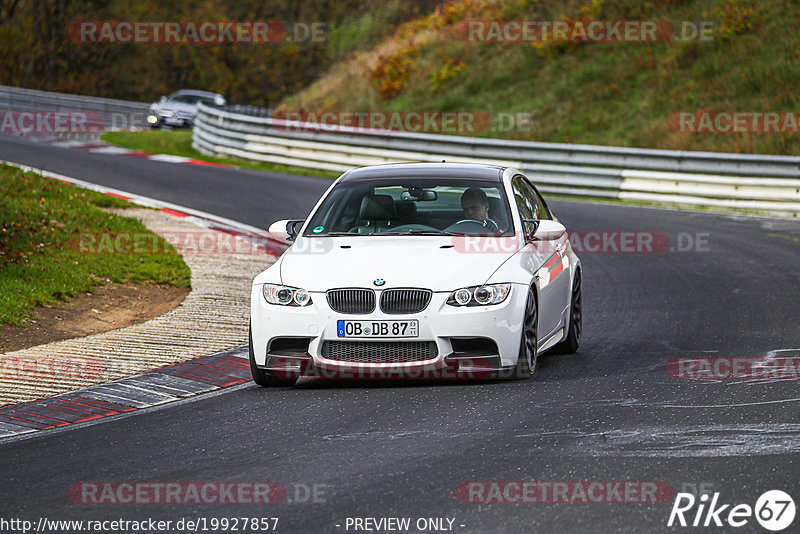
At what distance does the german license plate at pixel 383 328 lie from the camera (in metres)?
8.02

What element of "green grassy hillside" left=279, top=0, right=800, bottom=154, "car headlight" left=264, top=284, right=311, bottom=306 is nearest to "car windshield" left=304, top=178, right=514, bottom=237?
"car headlight" left=264, top=284, right=311, bottom=306

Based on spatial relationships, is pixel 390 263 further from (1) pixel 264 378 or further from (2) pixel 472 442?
(2) pixel 472 442

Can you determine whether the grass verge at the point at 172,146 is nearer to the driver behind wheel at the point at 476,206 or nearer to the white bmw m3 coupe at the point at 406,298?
the driver behind wheel at the point at 476,206

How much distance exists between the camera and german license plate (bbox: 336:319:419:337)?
8.02 meters

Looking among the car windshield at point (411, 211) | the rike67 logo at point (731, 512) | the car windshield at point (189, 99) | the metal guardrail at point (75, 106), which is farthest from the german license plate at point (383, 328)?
the car windshield at point (189, 99)

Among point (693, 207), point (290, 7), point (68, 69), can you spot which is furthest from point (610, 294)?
point (290, 7)

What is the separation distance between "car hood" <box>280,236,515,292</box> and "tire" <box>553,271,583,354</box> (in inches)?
53.0

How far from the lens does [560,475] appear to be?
591 centimetres

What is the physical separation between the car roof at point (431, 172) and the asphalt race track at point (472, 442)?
1583 millimetres

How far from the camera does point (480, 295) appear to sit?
8.17 metres

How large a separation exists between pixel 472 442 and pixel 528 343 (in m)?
1.98

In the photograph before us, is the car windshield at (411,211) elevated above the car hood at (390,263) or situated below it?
above

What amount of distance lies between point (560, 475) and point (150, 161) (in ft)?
72.8

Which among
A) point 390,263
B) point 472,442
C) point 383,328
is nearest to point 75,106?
point 390,263
